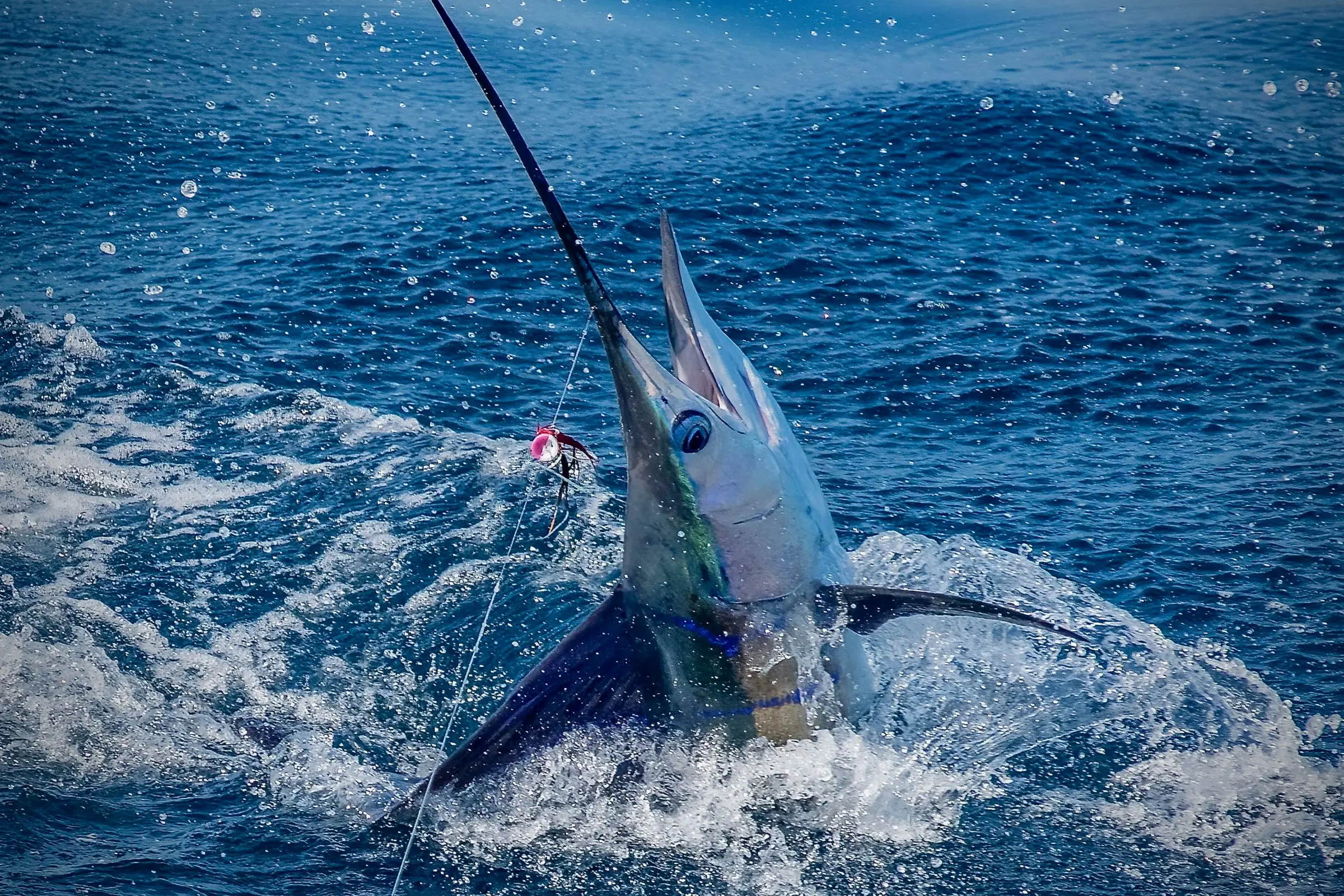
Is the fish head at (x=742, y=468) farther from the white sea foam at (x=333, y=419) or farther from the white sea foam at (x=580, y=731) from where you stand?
the white sea foam at (x=333, y=419)

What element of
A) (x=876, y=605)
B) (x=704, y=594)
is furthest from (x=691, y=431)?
(x=876, y=605)

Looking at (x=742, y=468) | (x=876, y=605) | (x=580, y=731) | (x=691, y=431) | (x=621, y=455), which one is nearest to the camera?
(x=691, y=431)

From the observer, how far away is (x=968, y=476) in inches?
417

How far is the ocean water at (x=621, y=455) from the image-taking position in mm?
6184

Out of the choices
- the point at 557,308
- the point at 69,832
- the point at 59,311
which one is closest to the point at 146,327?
the point at 59,311

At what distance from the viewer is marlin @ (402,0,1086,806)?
5.50 metres

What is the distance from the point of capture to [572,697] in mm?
5727

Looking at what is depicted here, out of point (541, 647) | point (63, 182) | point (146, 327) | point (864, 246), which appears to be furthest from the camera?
point (63, 182)

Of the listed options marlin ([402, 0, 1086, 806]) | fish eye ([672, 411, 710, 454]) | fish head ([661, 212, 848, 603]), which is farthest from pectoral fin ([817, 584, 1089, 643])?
fish eye ([672, 411, 710, 454])

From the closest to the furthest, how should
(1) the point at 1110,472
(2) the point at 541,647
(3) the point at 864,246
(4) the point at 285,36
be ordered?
(2) the point at 541,647 → (1) the point at 1110,472 → (3) the point at 864,246 → (4) the point at 285,36

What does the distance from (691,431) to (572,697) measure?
1.38 metres

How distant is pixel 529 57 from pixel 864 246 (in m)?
14.4

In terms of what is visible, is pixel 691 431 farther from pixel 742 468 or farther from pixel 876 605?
pixel 876 605

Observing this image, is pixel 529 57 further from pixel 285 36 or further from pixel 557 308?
pixel 557 308
